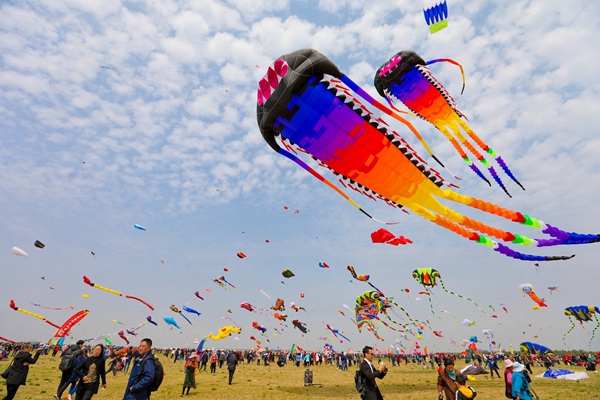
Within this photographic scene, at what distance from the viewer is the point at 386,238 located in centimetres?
1819

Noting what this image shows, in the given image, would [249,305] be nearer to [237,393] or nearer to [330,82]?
[237,393]

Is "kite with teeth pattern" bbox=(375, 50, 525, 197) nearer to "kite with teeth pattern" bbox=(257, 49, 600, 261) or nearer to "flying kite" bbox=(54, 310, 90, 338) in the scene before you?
"kite with teeth pattern" bbox=(257, 49, 600, 261)

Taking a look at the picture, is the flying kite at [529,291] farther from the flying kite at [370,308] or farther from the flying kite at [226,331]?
the flying kite at [226,331]

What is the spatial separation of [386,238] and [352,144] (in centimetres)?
1034

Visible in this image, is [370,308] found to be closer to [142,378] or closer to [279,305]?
[279,305]

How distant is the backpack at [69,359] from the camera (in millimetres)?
8359

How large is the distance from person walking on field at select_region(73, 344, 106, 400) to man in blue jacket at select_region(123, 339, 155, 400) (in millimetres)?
2740

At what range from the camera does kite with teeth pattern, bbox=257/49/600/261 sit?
872 centimetres

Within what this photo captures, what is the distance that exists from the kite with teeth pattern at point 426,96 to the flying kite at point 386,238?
508 cm

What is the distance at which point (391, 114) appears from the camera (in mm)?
7855

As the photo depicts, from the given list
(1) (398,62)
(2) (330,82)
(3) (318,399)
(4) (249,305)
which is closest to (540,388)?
(3) (318,399)

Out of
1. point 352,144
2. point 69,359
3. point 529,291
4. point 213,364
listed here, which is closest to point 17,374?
point 69,359

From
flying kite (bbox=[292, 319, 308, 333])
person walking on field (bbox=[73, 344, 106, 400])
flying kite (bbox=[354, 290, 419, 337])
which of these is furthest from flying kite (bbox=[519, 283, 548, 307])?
person walking on field (bbox=[73, 344, 106, 400])

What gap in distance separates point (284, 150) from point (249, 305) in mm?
27050
